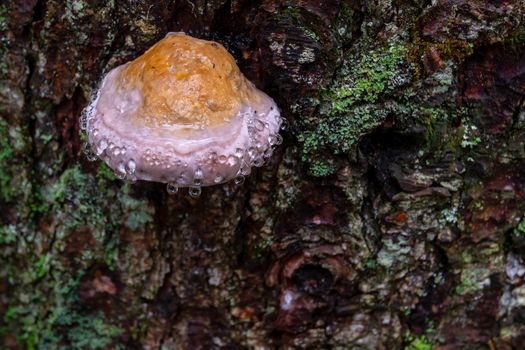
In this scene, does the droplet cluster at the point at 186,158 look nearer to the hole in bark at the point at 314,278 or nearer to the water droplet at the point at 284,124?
the water droplet at the point at 284,124

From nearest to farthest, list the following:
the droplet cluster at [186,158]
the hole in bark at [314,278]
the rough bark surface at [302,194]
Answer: the droplet cluster at [186,158] → the rough bark surface at [302,194] → the hole in bark at [314,278]

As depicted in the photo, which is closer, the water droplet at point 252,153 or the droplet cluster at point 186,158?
the droplet cluster at point 186,158

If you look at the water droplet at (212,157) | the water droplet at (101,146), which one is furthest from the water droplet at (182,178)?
the water droplet at (101,146)

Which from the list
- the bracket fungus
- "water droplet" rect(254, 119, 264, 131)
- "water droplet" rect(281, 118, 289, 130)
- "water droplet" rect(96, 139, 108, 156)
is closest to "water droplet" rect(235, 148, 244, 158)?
the bracket fungus

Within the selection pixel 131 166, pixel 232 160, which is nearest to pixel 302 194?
pixel 232 160

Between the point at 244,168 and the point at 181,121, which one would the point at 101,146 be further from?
the point at 244,168

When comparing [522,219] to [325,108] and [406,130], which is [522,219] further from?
[325,108]

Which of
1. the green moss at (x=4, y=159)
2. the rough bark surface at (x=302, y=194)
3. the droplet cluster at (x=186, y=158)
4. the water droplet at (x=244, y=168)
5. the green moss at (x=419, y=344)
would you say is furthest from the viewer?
the green moss at (x=419, y=344)

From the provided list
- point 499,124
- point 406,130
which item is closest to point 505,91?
point 499,124
